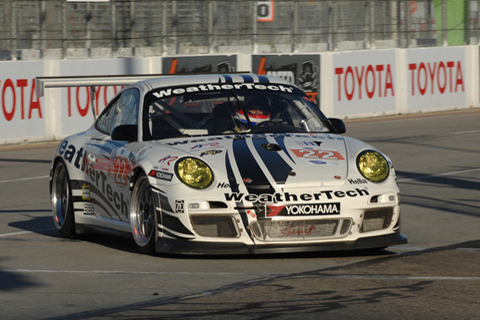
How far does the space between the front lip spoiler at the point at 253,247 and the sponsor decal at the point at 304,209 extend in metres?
0.23

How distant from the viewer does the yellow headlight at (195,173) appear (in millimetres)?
7180

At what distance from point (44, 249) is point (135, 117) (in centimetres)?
130

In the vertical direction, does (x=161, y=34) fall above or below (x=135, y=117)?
above

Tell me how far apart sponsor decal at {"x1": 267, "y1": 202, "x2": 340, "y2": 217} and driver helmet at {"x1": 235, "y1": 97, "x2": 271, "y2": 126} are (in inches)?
53.3

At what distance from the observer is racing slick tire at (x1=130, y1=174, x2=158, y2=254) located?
748 centimetres

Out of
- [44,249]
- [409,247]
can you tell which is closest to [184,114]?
[44,249]

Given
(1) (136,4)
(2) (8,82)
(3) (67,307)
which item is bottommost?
(3) (67,307)

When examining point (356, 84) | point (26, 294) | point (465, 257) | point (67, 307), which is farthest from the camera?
point (356, 84)

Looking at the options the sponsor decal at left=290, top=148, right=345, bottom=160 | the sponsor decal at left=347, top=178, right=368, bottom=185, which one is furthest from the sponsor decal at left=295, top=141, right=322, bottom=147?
the sponsor decal at left=347, top=178, right=368, bottom=185

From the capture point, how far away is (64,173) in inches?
363

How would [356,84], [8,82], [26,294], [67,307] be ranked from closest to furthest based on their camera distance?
[67,307], [26,294], [8,82], [356,84]

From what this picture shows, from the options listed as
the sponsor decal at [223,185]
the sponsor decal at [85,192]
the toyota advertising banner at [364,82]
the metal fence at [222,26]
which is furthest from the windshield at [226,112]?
the toyota advertising banner at [364,82]

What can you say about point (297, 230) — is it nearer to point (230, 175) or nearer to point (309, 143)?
point (230, 175)

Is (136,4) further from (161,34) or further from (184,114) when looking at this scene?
(184,114)
